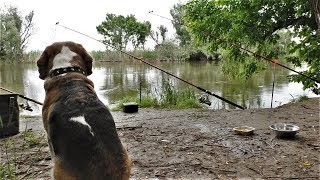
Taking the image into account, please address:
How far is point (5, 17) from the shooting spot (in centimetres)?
3928

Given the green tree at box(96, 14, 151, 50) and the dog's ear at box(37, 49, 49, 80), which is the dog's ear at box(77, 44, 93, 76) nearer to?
the dog's ear at box(37, 49, 49, 80)

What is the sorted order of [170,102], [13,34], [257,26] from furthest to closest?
[13,34] → [170,102] → [257,26]

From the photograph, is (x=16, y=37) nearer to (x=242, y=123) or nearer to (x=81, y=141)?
(x=242, y=123)

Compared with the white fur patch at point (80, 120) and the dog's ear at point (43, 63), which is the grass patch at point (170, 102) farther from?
the white fur patch at point (80, 120)

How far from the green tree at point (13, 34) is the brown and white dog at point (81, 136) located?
131ft

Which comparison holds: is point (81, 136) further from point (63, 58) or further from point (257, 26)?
point (257, 26)

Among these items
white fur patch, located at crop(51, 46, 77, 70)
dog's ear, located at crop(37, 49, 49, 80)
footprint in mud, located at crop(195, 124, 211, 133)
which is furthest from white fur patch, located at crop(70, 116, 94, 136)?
footprint in mud, located at crop(195, 124, 211, 133)

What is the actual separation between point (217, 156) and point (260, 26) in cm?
699

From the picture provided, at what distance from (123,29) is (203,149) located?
50.0m

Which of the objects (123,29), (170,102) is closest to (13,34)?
(123,29)

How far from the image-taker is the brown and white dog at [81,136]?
2.43 metres

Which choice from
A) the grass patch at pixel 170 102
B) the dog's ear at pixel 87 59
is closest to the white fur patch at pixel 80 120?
the dog's ear at pixel 87 59

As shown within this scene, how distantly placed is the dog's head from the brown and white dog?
15.8 inches

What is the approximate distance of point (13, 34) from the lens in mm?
40656
